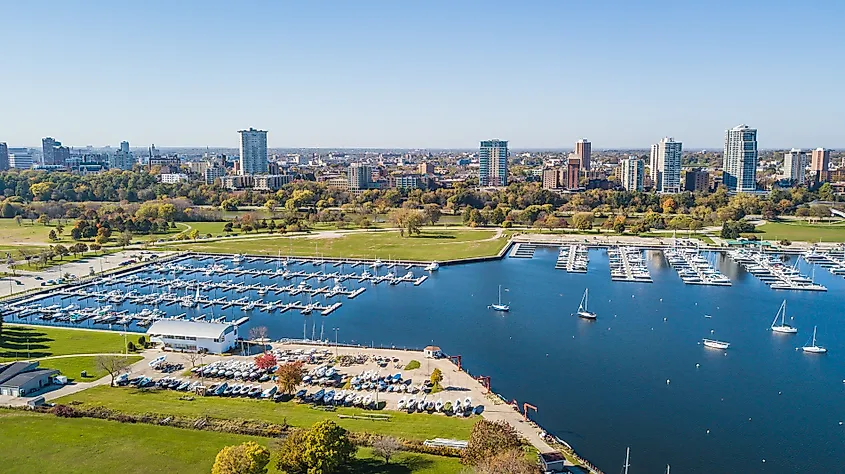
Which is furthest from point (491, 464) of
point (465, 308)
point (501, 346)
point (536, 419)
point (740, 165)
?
point (740, 165)

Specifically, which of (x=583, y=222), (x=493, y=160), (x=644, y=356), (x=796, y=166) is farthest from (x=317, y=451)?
(x=796, y=166)

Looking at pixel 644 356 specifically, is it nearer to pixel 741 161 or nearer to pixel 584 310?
pixel 584 310

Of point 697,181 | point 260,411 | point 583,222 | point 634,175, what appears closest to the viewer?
point 260,411

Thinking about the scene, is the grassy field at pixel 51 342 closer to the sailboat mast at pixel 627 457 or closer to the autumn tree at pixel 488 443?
the autumn tree at pixel 488 443

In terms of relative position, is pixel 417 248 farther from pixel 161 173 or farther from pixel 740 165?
pixel 161 173

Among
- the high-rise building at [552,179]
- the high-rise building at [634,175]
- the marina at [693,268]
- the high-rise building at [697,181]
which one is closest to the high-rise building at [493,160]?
the high-rise building at [552,179]
